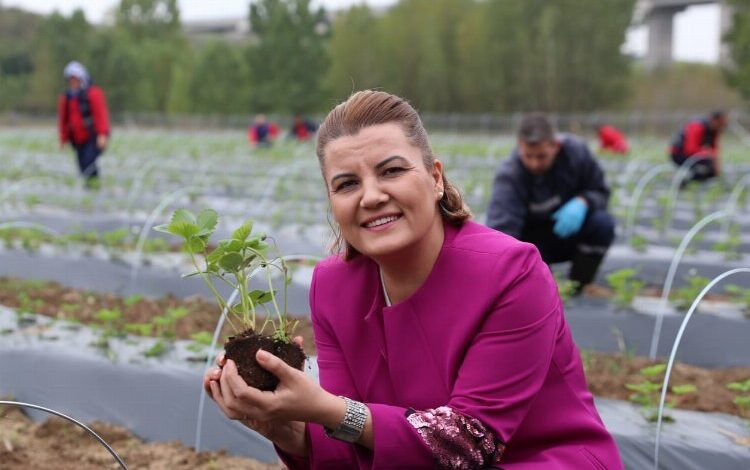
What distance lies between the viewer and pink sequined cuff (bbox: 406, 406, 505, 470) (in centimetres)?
164

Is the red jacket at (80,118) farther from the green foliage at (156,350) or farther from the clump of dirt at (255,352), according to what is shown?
the clump of dirt at (255,352)

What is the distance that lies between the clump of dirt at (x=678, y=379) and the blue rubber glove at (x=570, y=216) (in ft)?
2.36

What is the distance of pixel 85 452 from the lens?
3082mm

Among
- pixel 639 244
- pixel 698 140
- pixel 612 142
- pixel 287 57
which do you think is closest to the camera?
pixel 639 244

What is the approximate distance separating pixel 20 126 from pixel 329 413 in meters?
41.2

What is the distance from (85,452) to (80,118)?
21.9 ft

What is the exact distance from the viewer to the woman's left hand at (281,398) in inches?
61.6

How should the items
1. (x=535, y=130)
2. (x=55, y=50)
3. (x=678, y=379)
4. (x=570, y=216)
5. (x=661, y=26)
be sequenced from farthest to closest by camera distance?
1. (x=661, y=26)
2. (x=55, y=50)
3. (x=570, y=216)
4. (x=535, y=130)
5. (x=678, y=379)

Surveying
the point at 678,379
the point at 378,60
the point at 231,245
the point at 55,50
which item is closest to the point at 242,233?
→ the point at 231,245

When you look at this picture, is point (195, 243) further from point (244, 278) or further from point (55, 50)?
point (55, 50)

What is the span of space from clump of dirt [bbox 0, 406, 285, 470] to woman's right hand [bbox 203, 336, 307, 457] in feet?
3.79

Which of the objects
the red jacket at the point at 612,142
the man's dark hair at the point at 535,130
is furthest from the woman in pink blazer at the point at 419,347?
the red jacket at the point at 612,142

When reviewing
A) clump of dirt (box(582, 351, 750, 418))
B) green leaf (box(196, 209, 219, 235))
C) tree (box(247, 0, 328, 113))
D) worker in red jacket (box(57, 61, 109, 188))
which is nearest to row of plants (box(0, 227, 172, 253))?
worker in red jacket (box(57, 61, 109, 188))

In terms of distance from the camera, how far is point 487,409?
1.65 metres
